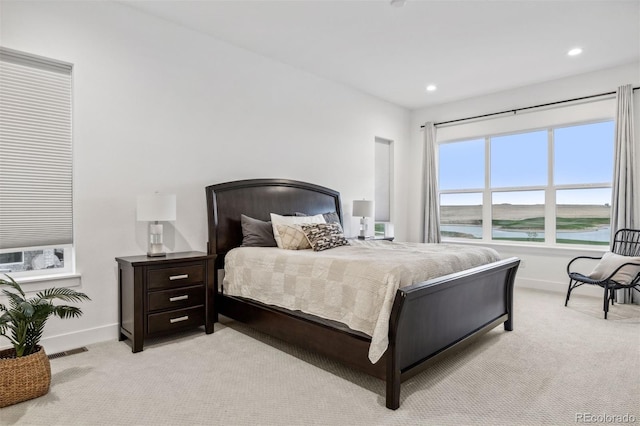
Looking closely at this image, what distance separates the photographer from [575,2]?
10.4 ft

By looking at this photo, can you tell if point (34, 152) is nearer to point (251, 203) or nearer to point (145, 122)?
point (145, 122)

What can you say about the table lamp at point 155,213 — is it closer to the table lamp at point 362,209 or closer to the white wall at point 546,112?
the table lamp at point 362,209

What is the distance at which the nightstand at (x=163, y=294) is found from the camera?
2818 millimetres

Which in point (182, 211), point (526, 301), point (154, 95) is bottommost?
point (526, 301)

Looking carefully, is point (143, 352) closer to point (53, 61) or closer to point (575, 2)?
point (53, 61)

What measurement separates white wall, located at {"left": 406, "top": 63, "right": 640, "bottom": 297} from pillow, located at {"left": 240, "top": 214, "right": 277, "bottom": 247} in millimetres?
3575

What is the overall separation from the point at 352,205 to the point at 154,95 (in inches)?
119

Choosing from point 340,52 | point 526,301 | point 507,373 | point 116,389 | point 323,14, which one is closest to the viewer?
point 116,389

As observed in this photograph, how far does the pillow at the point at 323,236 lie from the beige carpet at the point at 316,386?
0.97m

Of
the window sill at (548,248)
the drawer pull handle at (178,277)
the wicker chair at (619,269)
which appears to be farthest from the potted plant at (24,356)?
the window sill at (548,248)

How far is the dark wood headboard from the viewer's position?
143 inches

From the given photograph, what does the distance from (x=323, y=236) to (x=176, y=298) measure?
142cm

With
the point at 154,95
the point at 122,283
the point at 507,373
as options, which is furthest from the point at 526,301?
the point at 154,95

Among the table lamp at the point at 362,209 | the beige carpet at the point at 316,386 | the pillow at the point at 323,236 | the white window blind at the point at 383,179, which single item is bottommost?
the beige carpet at the point at 316,386
